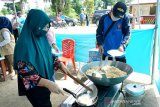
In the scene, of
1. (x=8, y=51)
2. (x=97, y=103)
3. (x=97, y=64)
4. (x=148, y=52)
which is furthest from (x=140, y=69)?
(x=8, y=51)

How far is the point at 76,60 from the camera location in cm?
439

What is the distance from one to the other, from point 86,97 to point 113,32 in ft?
3.96

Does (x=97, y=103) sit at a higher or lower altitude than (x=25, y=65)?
lower

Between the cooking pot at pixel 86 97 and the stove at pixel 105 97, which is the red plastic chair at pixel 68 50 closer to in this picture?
the stove at pixel 105 97

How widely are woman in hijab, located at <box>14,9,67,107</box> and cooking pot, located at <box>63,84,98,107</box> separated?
159mm

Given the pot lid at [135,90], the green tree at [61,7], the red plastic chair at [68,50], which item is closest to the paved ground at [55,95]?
the red plastic chair at [68,50]

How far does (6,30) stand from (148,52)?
268 cm

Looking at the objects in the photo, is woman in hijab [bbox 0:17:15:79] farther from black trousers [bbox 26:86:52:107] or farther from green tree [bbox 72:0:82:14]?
green tree [bbox 72:0:82:14]

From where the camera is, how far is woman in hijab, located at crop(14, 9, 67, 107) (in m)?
1.43

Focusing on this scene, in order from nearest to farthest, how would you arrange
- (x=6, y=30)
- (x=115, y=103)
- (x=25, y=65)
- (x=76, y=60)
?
1. (x=25, y=65)
2. (x=115, y=103)
3. (x=6, y=30)
4. (x=76, y=60)

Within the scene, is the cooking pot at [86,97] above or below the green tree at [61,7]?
below

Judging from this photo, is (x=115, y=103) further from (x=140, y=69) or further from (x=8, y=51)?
(x=8, y=51)

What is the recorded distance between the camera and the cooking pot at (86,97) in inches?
55.9

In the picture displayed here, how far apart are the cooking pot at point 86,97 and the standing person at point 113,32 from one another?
97 cm
